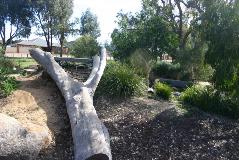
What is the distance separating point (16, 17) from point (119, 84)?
41.3 m

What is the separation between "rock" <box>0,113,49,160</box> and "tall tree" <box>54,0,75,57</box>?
41100mm

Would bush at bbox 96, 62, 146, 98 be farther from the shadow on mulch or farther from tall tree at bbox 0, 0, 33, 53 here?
tall tree at bbox 0, 0, 33, 53

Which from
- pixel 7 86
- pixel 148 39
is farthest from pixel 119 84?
pixel 148 39

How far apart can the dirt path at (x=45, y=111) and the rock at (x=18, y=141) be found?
8.2 inches

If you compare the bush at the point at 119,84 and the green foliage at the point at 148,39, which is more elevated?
the green foliage at the point at 148,39

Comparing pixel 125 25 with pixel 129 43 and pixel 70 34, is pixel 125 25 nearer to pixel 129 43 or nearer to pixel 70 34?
pixel 129 43

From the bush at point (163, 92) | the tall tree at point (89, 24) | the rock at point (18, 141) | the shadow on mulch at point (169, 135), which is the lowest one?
the shadow on mulch at point (169, 135)

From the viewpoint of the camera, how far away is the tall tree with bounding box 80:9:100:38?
6322 cm

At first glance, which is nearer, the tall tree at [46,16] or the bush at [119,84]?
the bush at [119,84]

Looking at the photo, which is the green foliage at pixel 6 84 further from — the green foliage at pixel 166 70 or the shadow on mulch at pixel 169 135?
the green foliage at pixel 166 70

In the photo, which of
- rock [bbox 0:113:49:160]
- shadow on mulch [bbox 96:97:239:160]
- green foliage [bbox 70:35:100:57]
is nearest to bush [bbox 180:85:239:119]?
shadow on mulch [bbox 96:97:239:160]

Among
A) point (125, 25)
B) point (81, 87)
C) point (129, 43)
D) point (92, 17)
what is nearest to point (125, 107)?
point (81, 87)

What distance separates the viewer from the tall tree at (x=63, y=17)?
162 feet

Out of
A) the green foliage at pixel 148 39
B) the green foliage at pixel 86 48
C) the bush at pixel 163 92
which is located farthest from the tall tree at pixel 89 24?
the bush at pixel 163 92
